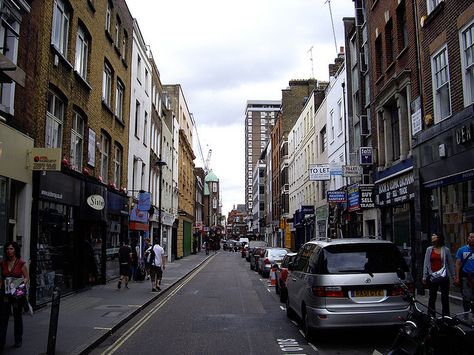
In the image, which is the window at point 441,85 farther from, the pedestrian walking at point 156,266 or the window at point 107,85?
the window at point 107,85

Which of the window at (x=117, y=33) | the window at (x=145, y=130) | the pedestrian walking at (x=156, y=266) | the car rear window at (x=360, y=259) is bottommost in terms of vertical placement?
A: the pedestrian walking at (x=156, y=266)

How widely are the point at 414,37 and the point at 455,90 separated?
156 inches

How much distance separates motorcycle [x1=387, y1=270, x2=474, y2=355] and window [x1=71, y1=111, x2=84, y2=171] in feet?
42.9

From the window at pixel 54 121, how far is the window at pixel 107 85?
190 inches

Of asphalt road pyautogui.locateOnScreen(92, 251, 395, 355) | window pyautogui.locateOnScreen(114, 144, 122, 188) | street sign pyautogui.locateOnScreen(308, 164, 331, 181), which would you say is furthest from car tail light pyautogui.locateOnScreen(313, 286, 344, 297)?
street sign pyautogui.locateOnScreen(308, 164, 331, 181)

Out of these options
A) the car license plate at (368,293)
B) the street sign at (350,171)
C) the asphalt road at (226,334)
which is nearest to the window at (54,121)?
the asphalt road at (226,334)

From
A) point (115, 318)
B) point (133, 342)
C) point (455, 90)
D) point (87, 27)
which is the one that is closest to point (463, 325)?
point (133, 342)

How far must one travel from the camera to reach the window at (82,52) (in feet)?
54.3

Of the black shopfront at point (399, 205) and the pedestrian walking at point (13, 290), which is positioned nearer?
the pedestrian walking at point (13, 290)

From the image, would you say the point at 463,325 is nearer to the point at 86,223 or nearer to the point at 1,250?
the point at 1,250

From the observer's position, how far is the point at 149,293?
16.4m

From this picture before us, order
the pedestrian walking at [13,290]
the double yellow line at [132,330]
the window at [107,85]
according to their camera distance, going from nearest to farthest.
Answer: the pedestrian walking at [13,290]
the double yellow line at [132,330]
the window at [107,85]

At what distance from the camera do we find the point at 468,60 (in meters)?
12.7

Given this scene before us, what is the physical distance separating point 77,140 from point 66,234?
3281 millimetres
